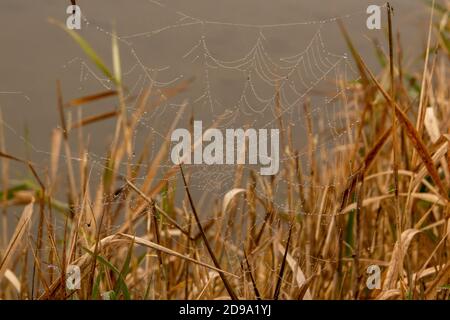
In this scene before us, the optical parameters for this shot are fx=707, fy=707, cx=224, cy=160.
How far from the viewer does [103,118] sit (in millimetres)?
1824

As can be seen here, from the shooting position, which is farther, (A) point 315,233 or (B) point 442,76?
(B) point 442,76

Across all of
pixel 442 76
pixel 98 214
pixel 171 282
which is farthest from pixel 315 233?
pixel 442 76

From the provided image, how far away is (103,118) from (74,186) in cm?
23

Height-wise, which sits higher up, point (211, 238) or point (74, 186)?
point (74, 186)

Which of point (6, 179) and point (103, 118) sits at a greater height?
point (103, 118)

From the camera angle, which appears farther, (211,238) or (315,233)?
(211,238)

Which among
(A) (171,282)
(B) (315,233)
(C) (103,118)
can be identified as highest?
(C) (103,118)
